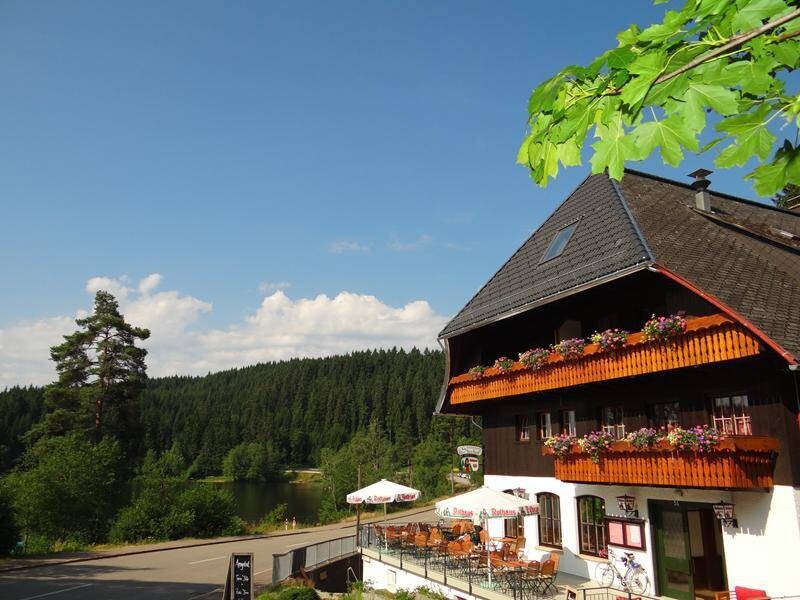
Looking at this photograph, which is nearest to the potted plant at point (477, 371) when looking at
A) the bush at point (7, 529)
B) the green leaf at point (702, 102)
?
the green leaf at point (702, 102)

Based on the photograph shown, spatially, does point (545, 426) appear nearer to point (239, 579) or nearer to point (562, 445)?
point (562, 445)

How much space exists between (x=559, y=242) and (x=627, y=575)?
31.6ft

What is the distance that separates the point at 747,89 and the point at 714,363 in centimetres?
1153

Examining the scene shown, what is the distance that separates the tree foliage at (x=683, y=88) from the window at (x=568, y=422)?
15.6 meters

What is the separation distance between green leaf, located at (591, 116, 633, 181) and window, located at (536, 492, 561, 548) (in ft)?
54.3

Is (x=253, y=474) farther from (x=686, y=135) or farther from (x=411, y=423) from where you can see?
(x=686, y=135)

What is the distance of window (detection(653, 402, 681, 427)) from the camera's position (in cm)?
1440

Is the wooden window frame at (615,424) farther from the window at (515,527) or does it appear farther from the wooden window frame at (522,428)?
the window at (515,527)

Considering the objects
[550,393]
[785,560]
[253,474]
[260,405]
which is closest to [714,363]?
[785,560]

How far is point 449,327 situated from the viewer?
21156 millimetres

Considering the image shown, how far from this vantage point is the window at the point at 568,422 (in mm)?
17500

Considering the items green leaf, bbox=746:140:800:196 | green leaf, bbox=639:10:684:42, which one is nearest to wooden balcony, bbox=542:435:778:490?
green leaf, bbox=746:140:800:196

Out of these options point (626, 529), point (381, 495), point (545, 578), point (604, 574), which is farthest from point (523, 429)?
point (381, 495)

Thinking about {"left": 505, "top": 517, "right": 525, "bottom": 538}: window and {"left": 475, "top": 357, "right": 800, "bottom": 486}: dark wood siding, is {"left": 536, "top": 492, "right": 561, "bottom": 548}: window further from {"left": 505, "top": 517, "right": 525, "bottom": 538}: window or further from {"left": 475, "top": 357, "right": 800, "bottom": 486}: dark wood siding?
{"left": 505, "top": 517, "right": 525, "bottom": 538}: window
